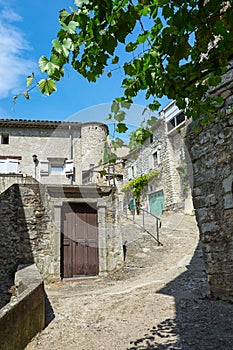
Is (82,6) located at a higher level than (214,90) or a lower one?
lower

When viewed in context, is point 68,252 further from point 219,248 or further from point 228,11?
point 228,11

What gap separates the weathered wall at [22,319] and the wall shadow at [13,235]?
12.7ft

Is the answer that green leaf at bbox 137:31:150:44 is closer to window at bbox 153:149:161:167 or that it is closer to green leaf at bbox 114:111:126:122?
green leaf at bbox 114:111:126:122

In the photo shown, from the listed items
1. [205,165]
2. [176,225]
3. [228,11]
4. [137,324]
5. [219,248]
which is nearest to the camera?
[228,11]

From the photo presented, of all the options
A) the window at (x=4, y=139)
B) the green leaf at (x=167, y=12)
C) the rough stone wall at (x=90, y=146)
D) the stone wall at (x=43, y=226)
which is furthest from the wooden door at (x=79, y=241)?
the window at (x=4, y=139)

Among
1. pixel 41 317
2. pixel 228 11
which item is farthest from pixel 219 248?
pixel 228 11

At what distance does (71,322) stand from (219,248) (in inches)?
96.3

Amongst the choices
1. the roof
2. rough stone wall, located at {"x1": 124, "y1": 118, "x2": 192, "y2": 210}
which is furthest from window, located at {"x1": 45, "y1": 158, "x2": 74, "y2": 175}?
rough stone wall, located at {"x1": 124, "y1": 118, "x2": 192, "y2": 210}

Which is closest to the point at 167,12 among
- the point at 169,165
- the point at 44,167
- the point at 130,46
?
the point at 130,46

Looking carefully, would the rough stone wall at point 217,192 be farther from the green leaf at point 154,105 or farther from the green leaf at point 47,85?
the green leaf at point 47,85

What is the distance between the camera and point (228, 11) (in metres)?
→ 1.79

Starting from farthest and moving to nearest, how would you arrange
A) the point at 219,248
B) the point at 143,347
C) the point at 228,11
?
the point at 219,248, the point at 143,347, the point at 228,11

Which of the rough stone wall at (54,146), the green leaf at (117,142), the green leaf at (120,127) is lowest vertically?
the green leaf at (117,142)

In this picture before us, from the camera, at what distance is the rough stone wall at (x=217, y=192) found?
14.1 ft
